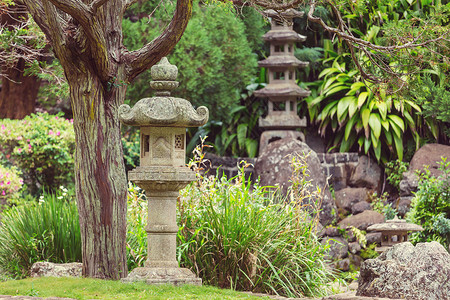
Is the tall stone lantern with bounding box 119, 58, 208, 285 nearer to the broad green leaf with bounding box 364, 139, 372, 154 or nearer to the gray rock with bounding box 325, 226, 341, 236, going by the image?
the gray rock with bounding box 325, 226, 341, 236

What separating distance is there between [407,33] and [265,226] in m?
2.37

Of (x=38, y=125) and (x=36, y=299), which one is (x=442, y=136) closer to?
(x=38, y=125)

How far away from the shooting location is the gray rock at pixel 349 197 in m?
12.6

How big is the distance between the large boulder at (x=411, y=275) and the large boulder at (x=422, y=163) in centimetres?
628

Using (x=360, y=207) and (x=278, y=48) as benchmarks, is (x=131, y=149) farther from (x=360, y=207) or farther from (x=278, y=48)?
(x=360, y=207)

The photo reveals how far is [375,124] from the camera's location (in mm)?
13414

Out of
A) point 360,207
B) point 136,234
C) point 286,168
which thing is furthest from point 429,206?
point 136,234

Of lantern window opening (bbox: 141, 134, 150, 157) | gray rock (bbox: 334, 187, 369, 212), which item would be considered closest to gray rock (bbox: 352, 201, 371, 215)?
gray rock (bbox: 334, 187, 369, 212)

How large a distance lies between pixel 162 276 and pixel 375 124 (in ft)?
28.6

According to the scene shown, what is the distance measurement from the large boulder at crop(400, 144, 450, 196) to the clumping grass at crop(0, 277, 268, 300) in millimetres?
7218

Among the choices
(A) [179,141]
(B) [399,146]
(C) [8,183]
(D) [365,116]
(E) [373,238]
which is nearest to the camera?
(A) [179,141]

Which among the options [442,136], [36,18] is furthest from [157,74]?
[442,136]

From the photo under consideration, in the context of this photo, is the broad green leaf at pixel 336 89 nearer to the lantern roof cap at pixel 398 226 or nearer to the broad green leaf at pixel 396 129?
the broad green leaf at pixel 396 129

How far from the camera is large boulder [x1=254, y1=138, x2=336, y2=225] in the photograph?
11.4 meters
